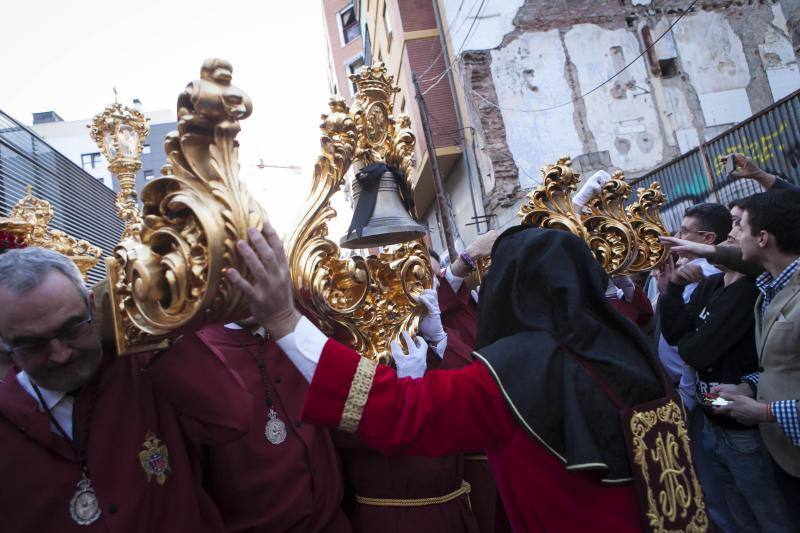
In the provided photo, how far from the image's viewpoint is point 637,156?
1137cm

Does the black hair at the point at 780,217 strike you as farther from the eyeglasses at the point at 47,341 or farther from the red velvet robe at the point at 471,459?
the eyeglasses at the point at 47,341

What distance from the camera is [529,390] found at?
1500 mm

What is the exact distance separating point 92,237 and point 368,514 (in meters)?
8.37

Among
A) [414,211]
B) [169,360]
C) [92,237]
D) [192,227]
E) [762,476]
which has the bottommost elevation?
[762,476]

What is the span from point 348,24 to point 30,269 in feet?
97.7

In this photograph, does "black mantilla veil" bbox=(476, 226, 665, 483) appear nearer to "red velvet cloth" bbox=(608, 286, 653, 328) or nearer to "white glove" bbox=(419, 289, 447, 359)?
"white glove" bbox=(419, 289, 447, 359)

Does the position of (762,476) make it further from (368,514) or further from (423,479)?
(368,514)

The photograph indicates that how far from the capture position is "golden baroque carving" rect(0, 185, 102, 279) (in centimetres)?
261

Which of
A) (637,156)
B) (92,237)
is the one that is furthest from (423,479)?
(637,156)

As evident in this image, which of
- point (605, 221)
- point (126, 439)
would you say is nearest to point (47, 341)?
point (126, 439)

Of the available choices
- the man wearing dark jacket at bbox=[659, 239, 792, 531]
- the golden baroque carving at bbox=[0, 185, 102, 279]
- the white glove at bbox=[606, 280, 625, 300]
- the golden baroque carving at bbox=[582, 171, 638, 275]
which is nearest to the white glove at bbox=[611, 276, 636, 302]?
the white glove at bbox=[606, 280, 625, 300]

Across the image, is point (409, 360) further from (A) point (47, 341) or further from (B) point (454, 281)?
(A) point (47, 341)

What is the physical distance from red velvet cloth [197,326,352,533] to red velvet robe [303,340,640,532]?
1.70ft

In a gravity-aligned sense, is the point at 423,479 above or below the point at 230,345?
below
